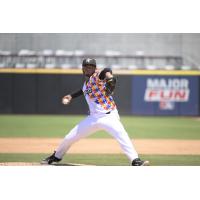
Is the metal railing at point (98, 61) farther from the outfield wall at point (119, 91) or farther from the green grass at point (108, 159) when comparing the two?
the green grass at point (108, 159)

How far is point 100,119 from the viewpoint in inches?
257

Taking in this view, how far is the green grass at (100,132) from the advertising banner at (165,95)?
0.28 metres

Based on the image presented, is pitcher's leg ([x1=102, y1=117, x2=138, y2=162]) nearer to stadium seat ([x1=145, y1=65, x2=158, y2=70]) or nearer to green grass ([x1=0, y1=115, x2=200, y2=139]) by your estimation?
green grass ([x1=0, y1=115, x2=200, y2=139])

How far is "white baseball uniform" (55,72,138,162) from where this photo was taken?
6.48m

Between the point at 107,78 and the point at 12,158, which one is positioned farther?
the point at 12,158

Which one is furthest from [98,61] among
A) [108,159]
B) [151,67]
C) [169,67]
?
[108,159]

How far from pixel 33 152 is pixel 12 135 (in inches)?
102

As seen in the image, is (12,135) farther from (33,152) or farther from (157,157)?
(157,157)

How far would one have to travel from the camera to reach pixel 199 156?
8180mm

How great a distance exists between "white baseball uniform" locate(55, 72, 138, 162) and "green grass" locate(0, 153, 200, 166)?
0.72 metres

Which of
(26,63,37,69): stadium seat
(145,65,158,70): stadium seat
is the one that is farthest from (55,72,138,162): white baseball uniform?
(145,65,158,70): stadium seat

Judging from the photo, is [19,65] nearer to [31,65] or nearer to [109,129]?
[31,65]

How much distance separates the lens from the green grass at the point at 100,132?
11.3 m
